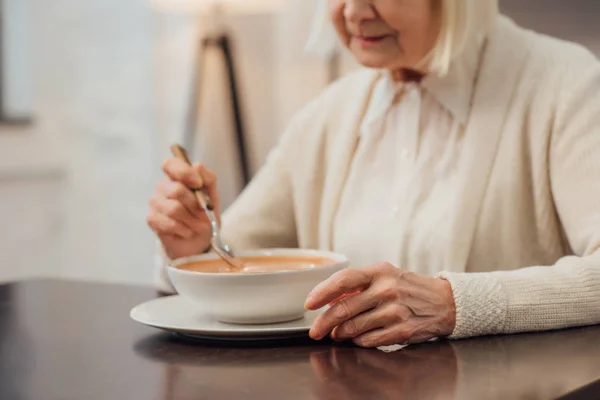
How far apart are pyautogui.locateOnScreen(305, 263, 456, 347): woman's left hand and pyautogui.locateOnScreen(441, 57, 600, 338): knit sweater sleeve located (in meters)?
0.03

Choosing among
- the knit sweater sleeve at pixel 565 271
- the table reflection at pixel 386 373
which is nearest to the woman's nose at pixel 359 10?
the knit sweater sleeve at pixel 565 271

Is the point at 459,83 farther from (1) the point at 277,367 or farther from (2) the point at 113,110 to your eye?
(2) the point at 113,110

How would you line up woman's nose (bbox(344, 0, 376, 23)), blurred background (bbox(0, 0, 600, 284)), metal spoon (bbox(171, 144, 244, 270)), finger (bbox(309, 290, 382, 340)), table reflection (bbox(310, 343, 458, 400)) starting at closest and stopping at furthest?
1. table reflection (bbox(310, 343, 458, 400))
2. finger (bbox(309, 290, 382, 340))
3. metal spoon (bbox(171, 144, 244, 270))
4. woman's nose (bbox(344, 0, 376, 23))
5. blurred background (bbox(0, 0, 600, 284))

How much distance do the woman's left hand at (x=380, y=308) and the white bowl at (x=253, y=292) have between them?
0.12ft

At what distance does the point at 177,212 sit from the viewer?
1.29 m

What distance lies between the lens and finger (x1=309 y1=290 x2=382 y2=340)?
2.99 feet

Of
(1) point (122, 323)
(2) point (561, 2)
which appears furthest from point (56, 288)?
(2) point (561, 2)

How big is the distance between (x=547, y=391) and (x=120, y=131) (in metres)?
2.69

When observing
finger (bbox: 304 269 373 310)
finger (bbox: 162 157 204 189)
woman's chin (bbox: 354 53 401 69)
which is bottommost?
finger (bbox: 304 269 373 310)

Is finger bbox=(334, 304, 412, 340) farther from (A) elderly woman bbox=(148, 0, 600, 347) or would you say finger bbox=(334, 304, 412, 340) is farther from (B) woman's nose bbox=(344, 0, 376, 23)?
(B) woman's nose bbox=(344, 0, 376, 23)

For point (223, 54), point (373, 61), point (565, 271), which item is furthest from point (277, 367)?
point (223, 54)

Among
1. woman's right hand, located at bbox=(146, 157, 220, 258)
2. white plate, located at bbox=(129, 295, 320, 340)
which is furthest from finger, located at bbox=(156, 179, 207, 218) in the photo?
white plate, located at bbox=(129, 295, 320, 340)

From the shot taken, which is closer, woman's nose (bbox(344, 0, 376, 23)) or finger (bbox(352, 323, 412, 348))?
finger (bbox(352, 323, 412, 348))

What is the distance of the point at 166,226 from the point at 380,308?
469 mm
